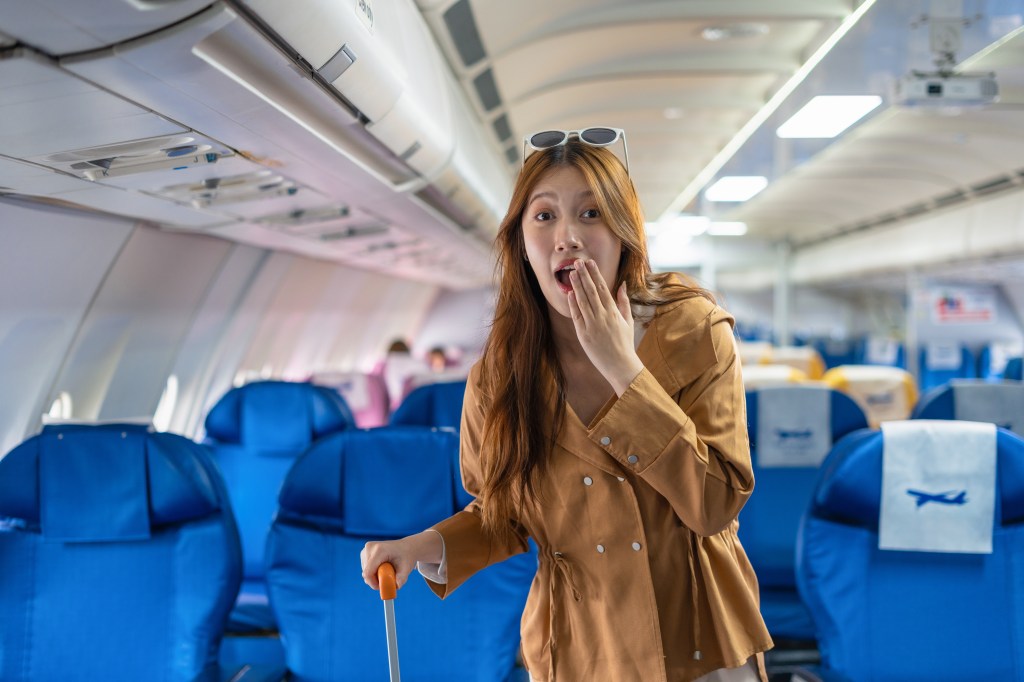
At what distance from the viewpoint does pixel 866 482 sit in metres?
2.28

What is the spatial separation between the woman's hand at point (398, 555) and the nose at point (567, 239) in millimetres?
605

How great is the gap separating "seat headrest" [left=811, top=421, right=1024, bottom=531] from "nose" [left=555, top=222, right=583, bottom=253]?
127cm

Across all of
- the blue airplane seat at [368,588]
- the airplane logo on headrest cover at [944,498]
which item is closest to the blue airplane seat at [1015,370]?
the airplane logo on headrest cover at [944,498]

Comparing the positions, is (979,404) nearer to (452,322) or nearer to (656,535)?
(656,535)

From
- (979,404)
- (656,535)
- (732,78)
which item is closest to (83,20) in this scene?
(656,535)

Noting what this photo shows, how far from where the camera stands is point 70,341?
12.8ft

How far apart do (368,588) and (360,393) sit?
4.38 m

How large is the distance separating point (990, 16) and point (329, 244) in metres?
3.92

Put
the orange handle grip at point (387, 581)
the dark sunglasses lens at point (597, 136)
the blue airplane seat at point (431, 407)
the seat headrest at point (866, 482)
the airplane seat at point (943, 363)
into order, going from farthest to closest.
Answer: the airplane seat at point (943, 363)
the blue airplane seat at point (431, 407)
the seat headrest at point (866, 482)
the dark sunglasses lens at point (597, 136)
the orange handle grip at point (387, 581)

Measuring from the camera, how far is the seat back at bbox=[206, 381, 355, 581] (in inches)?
161

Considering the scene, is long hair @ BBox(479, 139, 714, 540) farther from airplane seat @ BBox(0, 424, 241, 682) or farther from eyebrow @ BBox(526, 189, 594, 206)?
airplane seat @ BBox(0, 424, 241, 682)

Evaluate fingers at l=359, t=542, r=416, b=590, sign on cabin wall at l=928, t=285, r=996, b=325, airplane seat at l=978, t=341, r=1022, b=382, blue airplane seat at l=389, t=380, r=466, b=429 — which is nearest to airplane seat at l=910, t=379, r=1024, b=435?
blue airplane seat at l=389, t=380, r=466, b=429

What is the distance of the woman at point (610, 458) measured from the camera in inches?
53.3

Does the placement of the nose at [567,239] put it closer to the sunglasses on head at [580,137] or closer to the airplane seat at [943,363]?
the sunglasses on head at [580,137]
